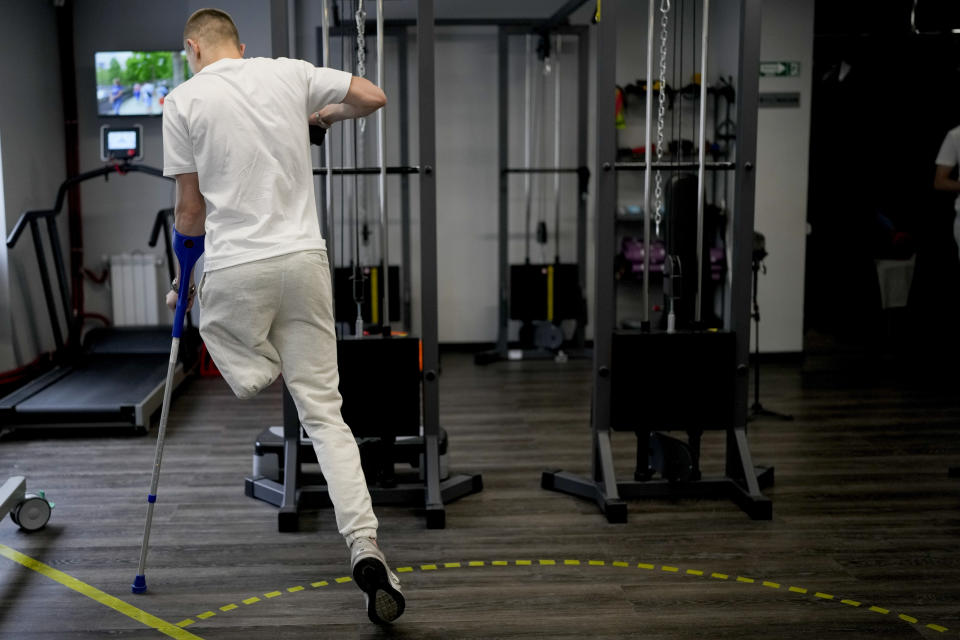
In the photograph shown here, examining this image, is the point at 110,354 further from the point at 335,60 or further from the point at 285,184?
the point at 285,184

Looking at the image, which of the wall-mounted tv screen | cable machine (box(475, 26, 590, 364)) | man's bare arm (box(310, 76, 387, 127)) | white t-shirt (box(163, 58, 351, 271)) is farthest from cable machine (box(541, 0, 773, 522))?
the wall-mounted tv screen

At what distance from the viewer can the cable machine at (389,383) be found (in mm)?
3627

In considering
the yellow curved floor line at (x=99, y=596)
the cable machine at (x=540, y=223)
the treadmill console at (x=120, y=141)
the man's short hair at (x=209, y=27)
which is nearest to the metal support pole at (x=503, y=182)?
the cable machine at (x=540, y=223)

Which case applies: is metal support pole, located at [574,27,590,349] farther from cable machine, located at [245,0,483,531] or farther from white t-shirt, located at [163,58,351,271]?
white t-shirt, located at [163,58,351,271]

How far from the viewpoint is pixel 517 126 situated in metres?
7.25

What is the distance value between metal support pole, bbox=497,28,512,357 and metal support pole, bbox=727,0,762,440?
3226 mm

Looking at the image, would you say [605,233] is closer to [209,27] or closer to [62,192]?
[209,27]

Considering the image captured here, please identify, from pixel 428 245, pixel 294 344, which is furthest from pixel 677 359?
pixel 294 344

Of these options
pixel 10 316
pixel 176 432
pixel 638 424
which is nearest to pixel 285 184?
pixel 638 424

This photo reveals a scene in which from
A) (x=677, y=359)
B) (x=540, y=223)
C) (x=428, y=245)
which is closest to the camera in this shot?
(x=428, y=245)

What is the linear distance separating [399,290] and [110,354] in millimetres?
2021

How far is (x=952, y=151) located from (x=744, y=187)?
226 cm

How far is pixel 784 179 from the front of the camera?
271 inches

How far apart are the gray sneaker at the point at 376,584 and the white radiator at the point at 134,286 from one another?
470 centimetres
